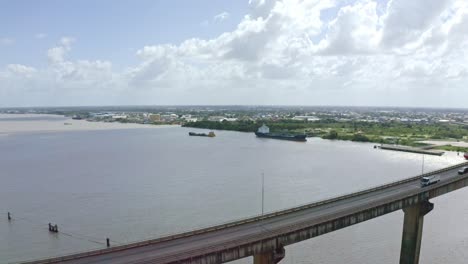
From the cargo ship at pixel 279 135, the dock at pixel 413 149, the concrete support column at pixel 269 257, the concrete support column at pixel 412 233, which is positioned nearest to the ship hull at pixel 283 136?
the cargo ship at pixel 279 135

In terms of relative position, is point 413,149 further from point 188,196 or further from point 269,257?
point 269,257

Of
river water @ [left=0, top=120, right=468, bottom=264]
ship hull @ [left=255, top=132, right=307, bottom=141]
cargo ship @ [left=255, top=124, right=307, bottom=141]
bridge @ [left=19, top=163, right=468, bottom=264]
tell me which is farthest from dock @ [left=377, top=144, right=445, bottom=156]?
bridge @ [left=19, top=163, right=468, bottom=264]

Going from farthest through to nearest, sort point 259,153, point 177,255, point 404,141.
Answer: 1. point 404,141
2. point 259,153
3. point 177,255

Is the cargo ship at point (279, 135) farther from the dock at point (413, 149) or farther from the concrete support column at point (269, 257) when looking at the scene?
the concrete support column at point (269, 257)

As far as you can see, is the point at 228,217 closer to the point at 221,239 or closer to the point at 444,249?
the point at 221,239

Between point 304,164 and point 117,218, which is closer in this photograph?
point 117,218

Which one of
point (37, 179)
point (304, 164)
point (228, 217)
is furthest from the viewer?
point (304, 164)

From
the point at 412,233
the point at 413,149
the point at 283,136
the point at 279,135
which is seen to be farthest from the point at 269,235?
the point at 279,135

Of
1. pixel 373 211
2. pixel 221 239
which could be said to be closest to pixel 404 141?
pixel 373 211
